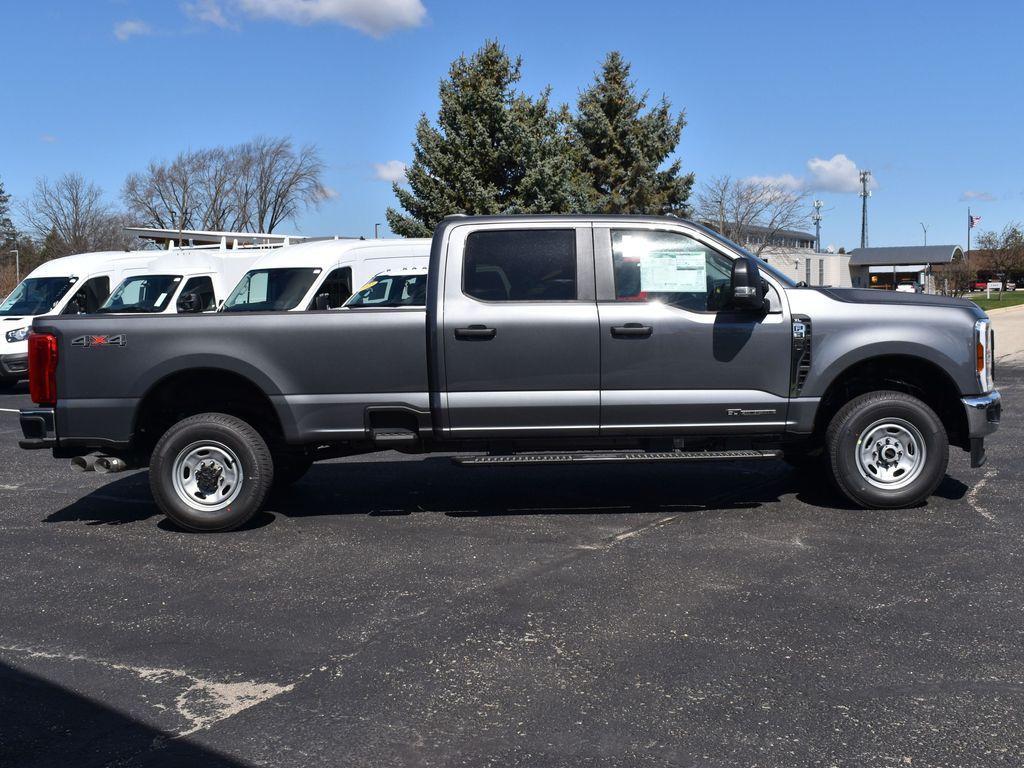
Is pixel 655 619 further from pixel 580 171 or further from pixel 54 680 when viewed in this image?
pixel 580 171

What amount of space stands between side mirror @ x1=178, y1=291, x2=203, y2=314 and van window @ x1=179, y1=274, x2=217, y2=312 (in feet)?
0.32

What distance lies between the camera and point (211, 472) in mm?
6855

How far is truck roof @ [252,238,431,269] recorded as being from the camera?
46.5ft

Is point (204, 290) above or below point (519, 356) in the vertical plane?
above

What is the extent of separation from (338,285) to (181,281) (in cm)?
449

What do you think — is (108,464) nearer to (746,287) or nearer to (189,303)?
(746,287)

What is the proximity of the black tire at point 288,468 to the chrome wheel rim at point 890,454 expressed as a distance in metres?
4.01

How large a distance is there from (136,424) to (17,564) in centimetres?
116

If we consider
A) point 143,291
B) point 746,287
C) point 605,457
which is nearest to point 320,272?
point 143,291

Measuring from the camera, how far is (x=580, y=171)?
134 feet

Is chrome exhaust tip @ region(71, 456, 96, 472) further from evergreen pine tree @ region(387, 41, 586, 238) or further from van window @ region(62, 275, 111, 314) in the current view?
evergreen pine tree @ region(387, 41, 586, 238)

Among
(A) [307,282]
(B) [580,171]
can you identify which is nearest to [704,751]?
(A) [307,282]

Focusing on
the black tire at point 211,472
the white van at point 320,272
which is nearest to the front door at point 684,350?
the black tire at point 211,472

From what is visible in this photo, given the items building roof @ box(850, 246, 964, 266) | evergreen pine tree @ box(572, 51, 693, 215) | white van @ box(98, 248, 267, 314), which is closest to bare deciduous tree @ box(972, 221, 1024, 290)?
building roof @ box(850, 246, 964, 266)
